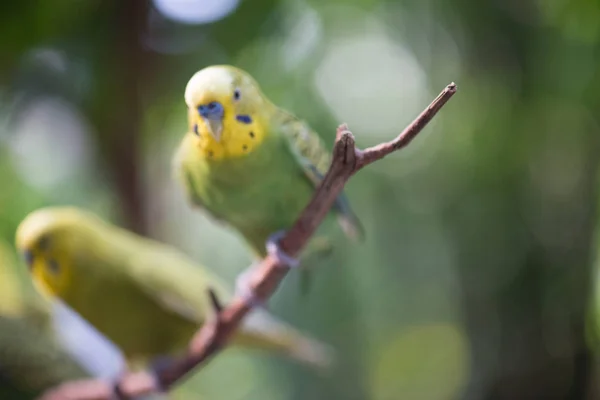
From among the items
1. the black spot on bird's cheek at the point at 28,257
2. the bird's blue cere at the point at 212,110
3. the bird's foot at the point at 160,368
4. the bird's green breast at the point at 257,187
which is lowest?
the bird's foot at the point at 160,368

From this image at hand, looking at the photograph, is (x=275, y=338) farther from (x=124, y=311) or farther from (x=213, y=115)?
(x=213, y=115)

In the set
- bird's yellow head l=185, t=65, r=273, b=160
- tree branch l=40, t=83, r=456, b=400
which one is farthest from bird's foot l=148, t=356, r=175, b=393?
bird's yellow head l=185, t=65, r=273, b=160

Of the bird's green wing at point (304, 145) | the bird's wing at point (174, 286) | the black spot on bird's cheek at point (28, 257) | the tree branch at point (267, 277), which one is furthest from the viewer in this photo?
the bird's wing at point (174, 286)

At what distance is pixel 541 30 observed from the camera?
1114 mm

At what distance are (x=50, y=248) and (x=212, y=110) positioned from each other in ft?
1.42

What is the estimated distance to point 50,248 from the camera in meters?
0.79

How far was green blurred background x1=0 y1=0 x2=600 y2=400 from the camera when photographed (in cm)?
96

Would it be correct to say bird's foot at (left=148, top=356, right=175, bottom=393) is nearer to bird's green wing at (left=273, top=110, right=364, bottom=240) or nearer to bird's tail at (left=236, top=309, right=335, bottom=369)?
bird's tail at (left=236, top=309, right=335, bottom=369)

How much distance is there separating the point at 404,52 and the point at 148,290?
24.2 inches

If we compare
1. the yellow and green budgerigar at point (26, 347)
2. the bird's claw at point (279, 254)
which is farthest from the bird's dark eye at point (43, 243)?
the bird's claw at point (279, 254)

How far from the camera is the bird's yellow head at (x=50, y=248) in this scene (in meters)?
0.78

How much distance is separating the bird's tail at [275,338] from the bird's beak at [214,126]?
38 cm

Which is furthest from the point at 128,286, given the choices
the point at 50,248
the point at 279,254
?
the point at 279,254

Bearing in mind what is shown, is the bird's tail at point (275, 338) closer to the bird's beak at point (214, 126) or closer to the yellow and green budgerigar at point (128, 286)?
the yellow and green budgerigar at point (128, 286)
